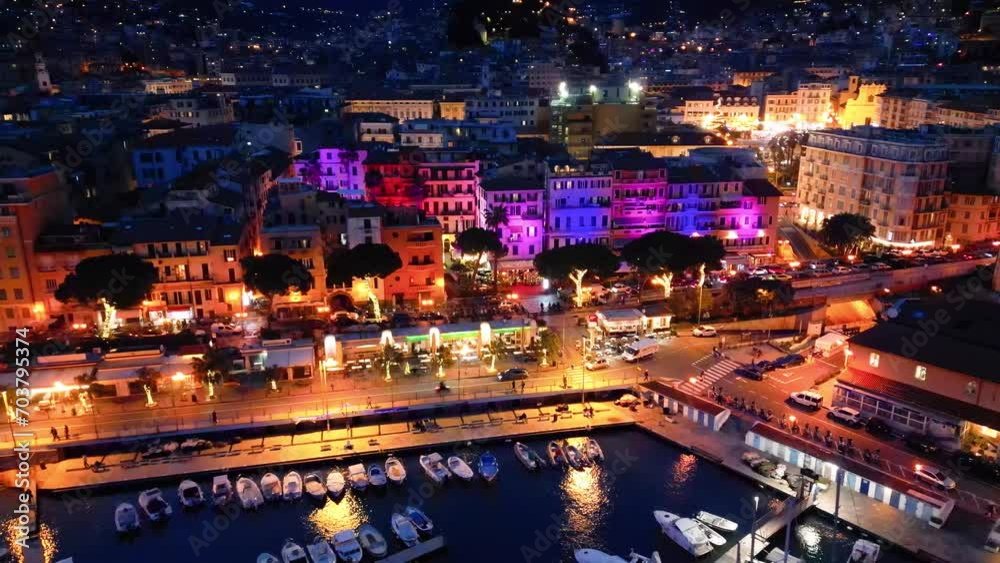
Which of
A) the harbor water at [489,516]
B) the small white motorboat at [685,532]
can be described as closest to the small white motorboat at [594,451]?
the harbor water at [489,516]

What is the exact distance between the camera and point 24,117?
9450cm

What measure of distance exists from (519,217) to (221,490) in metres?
37.1

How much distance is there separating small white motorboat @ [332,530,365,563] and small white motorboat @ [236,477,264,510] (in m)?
5.36

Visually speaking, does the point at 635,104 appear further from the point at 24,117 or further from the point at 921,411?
the point at 24,117

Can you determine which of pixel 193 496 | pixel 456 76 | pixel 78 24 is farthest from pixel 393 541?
pixel 78 24

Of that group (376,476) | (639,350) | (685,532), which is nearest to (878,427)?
(685,532)

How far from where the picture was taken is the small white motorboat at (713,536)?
33.1m

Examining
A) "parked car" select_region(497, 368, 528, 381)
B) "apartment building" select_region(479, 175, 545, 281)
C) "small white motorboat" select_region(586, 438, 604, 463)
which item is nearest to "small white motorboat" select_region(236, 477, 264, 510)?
"parked car" select_region(497, 368, 528, 381)

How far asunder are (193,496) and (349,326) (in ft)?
61.1

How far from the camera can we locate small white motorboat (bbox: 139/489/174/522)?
3569cm

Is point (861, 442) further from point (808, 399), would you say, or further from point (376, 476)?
point (376, 476)

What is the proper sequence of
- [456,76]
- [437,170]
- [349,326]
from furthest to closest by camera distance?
[456,76] → [437,170] → [349,326]

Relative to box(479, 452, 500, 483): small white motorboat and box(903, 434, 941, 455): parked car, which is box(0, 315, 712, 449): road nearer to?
box(479, 452, 500, 483): small white motorboat

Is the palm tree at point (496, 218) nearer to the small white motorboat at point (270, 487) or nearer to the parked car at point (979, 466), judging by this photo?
the small white motorboat at point (270, 487)
